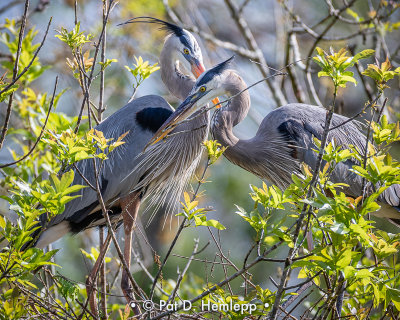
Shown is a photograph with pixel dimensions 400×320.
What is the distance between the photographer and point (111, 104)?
283 inches

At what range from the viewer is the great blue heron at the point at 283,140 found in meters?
3.74

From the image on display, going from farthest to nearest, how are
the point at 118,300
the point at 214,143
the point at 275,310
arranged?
the point at 118,300, the point at 214,143, the point at 275,310

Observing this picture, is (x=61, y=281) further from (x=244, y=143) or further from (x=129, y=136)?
(x=244, y=143)

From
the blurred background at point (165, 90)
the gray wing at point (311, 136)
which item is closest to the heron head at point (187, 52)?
the gray wing at point (311, 136)

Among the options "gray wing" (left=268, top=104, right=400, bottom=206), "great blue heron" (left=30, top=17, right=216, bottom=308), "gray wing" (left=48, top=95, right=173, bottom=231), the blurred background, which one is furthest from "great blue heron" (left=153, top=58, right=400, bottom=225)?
the blurred background

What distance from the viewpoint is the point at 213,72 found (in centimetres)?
343

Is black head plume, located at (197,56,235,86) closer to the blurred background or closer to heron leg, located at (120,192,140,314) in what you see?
heron leg, located at (120,192,140,314)

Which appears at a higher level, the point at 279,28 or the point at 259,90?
the point at 279,28

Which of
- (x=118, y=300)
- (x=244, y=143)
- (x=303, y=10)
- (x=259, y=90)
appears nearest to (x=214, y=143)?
(x=244, y=143)

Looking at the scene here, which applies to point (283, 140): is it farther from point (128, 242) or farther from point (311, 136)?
point (128, 242)

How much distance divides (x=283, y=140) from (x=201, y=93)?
81cm

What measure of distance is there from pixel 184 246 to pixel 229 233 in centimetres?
93

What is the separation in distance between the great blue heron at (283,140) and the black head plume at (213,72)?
1 centimetres

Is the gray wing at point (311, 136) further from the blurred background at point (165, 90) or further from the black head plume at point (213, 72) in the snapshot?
the blurred background at point (165, 90)
